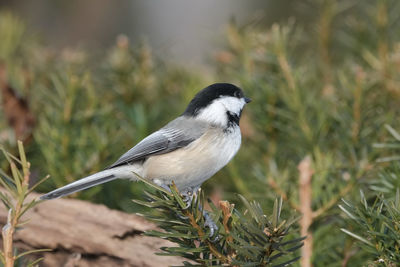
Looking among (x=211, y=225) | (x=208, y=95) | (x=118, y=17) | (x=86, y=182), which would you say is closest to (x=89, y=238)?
(x=86, y=182)

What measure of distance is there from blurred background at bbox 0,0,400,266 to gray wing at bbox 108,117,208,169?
0.07 m

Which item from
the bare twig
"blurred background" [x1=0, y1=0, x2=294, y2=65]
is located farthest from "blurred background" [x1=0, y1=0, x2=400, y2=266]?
"blurred background" [x1=0, y1=0, x2=294, y2=65]

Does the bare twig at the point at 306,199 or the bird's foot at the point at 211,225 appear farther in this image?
the bare twig at the point at 306,199

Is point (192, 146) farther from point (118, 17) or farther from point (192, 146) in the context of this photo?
point (118, 17)

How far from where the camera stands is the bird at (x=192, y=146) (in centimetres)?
105

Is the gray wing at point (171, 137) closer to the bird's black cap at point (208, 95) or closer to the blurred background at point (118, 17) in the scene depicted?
the bird's black cap at point (208, 95)

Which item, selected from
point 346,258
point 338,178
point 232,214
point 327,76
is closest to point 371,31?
point 327,76

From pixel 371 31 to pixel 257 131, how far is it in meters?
0.50

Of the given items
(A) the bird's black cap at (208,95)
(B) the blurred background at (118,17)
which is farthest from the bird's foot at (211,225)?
(B) the blurred background at (118,17)

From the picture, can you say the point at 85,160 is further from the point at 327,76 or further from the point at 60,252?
Result: the point at 327,76

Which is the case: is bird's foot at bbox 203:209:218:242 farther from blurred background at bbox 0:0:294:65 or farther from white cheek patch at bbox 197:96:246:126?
blurred background at bbox 0:0:294:65

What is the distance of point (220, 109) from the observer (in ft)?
3.94

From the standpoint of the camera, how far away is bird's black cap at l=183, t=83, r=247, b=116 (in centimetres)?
112

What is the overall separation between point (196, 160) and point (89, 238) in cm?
31
